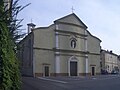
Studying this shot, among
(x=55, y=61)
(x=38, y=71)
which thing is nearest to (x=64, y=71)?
(x=55, y=61)

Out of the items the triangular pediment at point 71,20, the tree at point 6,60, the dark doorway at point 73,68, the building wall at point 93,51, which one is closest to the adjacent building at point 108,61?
the building wall at point 93,51

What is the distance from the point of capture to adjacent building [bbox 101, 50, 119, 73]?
91250mm

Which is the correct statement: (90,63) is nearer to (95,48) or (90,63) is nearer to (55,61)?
(95,48)

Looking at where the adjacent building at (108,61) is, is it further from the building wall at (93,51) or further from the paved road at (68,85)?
the paved road at (68,85)

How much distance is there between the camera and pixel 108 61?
316ft

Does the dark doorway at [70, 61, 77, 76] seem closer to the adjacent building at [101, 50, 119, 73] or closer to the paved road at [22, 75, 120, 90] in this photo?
the paved road at [22, 75, 120, 90]

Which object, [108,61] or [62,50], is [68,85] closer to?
[62,50]

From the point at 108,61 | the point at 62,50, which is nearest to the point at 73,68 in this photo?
the point at 62,50

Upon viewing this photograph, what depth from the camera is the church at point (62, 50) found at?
5019 centimetres

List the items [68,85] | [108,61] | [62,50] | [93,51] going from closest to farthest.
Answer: [68,85] → [62,50] → [93,51] → [108,61]

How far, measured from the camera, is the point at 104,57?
9200 centimetres

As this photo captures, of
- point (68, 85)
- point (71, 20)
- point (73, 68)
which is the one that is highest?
point (71, 20)

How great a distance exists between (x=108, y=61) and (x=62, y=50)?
4607cm

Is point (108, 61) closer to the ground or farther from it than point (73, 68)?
farther from it
